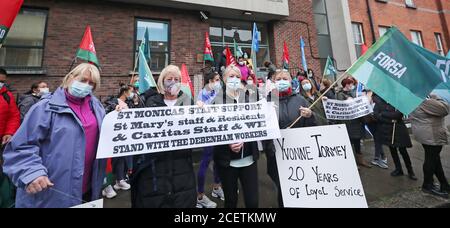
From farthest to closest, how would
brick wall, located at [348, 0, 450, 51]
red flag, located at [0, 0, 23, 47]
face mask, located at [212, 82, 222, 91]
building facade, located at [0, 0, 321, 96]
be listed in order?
brick wall, located at [348, 0, 450, 51] → building facade, located at [0, 0, 321, 96] → face mask, located at [212, 82, 222, 91] → red flag, located at [0, 0, 23, 47]

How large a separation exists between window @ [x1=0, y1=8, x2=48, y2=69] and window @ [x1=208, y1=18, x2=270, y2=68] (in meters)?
6.05

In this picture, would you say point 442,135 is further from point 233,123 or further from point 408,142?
point 233,123

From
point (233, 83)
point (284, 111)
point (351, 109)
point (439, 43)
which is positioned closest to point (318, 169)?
A: point (284, 111)

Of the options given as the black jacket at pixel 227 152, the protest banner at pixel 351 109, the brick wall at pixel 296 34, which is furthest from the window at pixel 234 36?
the black jacket at pixel 227 152

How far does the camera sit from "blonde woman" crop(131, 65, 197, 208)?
6.26ft

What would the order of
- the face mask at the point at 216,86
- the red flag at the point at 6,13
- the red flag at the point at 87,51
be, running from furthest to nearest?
the red flag at the point at 87,51 < the face mask at the point at 216,86 < the red flag at the point at 6,13

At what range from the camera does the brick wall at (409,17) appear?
14148mm

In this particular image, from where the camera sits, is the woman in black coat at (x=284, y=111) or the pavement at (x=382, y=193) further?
the pavement at (x=382, y=193)

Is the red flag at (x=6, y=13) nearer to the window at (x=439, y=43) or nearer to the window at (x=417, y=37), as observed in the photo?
the window at (x=417, y=37)

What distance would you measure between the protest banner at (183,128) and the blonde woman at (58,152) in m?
0.15

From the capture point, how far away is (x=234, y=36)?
10.0 meters

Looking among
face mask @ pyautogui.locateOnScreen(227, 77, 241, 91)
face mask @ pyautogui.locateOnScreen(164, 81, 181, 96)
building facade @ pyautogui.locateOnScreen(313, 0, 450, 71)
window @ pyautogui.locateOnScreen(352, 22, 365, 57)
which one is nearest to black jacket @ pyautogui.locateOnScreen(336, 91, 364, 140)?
face mask @ pyautogui.locateOnScreen(227, 77, 241, 91)

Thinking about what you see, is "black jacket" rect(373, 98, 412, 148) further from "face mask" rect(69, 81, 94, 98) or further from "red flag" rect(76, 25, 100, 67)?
"red flag" rect(76, 25, 100, 67)
